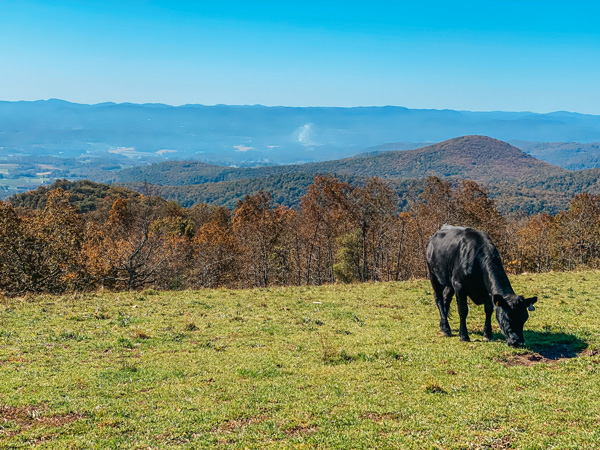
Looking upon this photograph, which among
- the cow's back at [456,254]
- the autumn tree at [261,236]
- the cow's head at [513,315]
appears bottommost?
the autumn tree at [261,236]

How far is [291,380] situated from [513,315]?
7057mm

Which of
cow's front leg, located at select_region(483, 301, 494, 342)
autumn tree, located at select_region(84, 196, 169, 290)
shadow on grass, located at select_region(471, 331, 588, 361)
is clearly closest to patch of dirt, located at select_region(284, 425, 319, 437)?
shadow on grass, located at select_region(471, 331, 588, 361)

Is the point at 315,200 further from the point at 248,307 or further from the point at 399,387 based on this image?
the point at 399,387

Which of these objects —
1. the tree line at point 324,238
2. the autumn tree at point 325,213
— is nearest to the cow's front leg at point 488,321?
the tree line at point 324,238

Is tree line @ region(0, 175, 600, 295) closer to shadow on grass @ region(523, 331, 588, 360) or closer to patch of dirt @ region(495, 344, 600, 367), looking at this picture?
shadow on grass @ region(523, 331, 588, 360)

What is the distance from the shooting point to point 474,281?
14219 mm

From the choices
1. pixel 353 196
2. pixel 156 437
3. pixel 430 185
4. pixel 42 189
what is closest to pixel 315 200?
pixel 353 196

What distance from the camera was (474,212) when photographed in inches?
1871

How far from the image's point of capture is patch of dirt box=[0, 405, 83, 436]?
8.53 meters

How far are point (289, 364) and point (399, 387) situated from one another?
345 cm

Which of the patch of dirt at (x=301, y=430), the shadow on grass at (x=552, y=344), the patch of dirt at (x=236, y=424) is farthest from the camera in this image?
the shadow on grass at (x=552, y=344)

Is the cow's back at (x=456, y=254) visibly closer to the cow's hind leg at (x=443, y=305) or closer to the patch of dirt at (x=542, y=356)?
the cow's hind leg at (x=443, y=305)

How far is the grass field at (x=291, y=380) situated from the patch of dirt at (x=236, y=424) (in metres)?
0.04

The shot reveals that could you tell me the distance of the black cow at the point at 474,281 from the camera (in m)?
12.9
